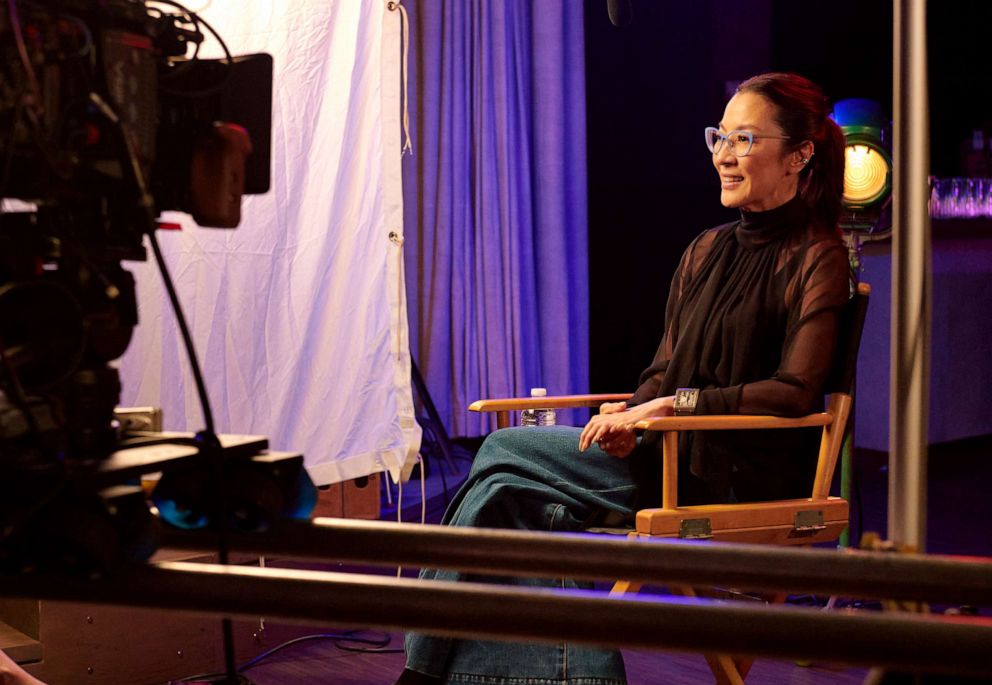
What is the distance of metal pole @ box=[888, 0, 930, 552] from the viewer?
856 millimetres

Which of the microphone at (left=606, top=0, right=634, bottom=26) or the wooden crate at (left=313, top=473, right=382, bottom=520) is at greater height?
the microphone at (left=606, top=0, right=634, bottom=26)

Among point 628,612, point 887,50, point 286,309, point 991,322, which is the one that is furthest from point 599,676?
point 887,50

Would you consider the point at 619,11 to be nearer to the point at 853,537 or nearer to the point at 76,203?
the point at 76,203

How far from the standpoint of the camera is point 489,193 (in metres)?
4.89

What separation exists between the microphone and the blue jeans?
1008mm

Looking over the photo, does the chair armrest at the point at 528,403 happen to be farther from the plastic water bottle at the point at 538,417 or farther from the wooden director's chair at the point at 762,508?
the plastic water bottle at the point at 538,417

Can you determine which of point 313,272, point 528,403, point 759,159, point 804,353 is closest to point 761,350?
point 804,353

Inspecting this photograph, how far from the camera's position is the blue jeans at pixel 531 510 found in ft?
7.58

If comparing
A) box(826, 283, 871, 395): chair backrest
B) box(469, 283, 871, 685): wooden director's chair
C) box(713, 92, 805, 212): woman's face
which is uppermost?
box(713, 92, 805, 212): woman's face

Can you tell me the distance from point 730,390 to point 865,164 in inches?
45.5

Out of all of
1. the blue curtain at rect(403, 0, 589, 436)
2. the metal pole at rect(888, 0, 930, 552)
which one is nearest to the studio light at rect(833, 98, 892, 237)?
the blue curtain at rect(403, 0, 589, 436)

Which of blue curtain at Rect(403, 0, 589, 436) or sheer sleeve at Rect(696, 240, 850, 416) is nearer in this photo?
sheer sleeve at Rect(696, 240, 850, 416)

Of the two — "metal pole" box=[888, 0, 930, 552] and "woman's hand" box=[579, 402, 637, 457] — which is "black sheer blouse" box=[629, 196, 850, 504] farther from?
"metal pole" box=[888, 0, 930, 552]

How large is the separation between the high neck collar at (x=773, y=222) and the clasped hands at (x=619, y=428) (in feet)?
1.61
